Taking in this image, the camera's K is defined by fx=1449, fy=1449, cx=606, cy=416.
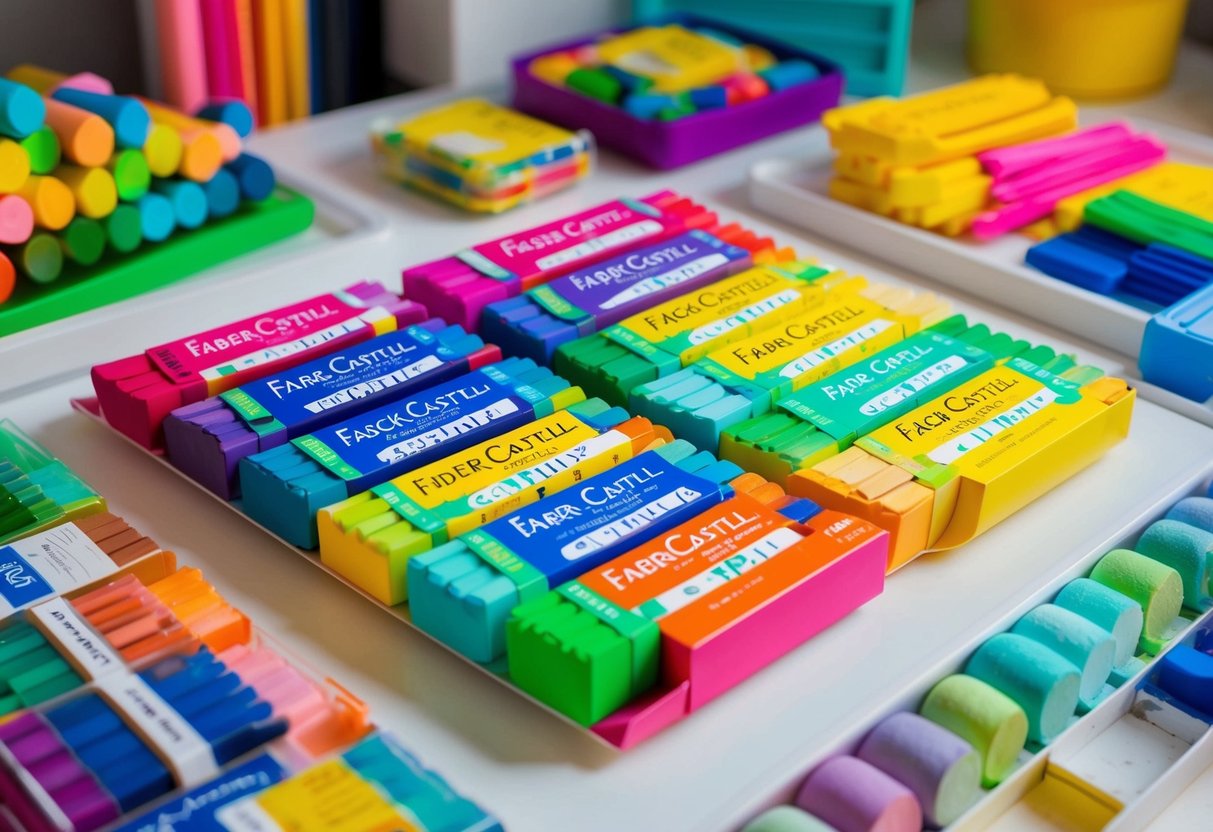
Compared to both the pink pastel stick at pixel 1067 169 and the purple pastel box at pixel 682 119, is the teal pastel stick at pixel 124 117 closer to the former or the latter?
the purple pastel box at pixel 682 119

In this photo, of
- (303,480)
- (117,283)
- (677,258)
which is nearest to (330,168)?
(117,283)

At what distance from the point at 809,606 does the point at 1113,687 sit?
20cm

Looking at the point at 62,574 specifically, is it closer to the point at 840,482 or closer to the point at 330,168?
the point at 840,482

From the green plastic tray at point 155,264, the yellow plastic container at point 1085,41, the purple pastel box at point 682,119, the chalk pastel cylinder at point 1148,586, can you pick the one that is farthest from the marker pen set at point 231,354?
the yellow plastic container at point 1085,41

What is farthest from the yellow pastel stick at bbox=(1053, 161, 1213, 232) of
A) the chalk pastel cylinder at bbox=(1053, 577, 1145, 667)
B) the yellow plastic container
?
the chalk pastel cylinder at bbox=(1053, 577, 1145, 667)

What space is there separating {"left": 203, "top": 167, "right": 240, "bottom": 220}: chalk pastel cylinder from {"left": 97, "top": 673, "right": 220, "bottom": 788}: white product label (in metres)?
0.58

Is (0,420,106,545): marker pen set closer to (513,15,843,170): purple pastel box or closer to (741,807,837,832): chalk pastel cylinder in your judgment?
(741,807,837,832): chalk pastel cylinder

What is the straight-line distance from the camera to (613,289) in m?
1.12

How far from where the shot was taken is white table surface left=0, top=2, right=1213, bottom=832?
749 millimetres

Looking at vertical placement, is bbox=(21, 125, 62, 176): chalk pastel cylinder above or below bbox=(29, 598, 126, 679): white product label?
above

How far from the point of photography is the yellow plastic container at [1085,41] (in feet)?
5.12

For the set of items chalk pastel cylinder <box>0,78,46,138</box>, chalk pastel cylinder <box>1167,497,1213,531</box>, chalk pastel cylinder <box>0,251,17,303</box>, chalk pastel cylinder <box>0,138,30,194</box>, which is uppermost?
chalk pastel cylinder <box>0,78,46,138</box>

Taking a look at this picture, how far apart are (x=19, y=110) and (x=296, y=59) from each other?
0.46 m

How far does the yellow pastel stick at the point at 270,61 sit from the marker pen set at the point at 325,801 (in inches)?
37.5
